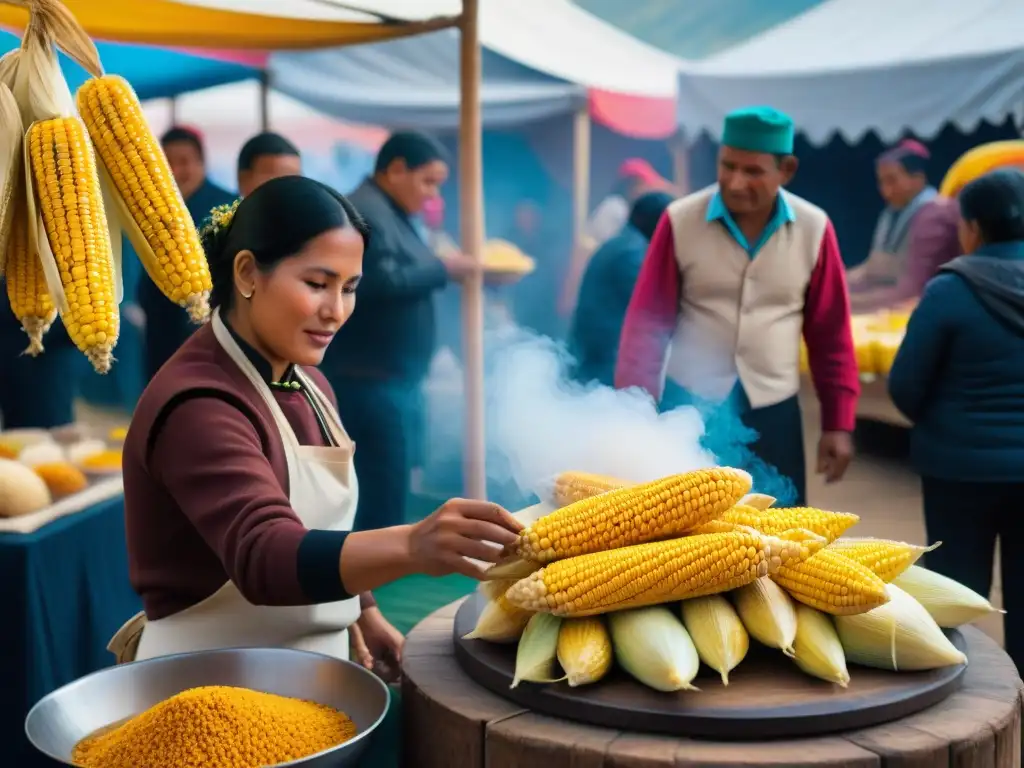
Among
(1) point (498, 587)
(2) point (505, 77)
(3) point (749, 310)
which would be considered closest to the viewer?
(1) point (498, 587)

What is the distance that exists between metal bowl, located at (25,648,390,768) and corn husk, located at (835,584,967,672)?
0.74 meters

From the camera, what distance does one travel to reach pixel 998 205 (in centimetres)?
344

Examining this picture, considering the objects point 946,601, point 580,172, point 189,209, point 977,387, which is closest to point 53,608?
point 946,601

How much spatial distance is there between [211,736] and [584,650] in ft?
1.79

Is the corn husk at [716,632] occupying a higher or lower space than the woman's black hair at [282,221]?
lower

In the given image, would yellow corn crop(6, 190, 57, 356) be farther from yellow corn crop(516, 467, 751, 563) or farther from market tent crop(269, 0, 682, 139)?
market tent crop(269, 0, 682, 139)

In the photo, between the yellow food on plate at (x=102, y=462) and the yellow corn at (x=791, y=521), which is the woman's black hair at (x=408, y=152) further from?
the yellow corn at (x=791, y=521)

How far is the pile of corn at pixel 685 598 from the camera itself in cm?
160

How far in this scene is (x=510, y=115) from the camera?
32.0 ft

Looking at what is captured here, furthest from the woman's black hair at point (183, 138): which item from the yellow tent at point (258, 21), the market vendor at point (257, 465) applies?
the market vendor at point (257, 465)

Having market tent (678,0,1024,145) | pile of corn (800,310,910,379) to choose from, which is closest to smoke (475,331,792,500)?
pile of corn (800,310,910,379)

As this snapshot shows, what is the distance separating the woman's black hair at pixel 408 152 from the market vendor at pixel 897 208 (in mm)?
3201

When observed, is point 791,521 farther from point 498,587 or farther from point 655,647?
point 498,587

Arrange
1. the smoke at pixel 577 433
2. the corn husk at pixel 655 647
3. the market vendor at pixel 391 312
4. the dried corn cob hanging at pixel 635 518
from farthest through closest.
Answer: the market vendor at pixel 391 312 < the smoke at pixel 577 433 < the dried corn cob hanging at pixel 635 518 < the corn husk at pixel 655 647
